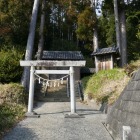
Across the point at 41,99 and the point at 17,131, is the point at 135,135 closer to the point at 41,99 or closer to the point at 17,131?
the point at 17,131

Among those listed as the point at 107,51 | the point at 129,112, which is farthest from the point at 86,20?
the point at 129,112

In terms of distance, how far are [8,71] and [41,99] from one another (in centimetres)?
314

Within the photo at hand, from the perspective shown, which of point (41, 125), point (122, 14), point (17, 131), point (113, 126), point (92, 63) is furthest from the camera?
point (92, 63)

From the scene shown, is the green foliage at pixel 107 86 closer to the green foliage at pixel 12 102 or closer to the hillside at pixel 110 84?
the hillside at pixel 110 84

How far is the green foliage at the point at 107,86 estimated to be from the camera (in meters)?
15.6

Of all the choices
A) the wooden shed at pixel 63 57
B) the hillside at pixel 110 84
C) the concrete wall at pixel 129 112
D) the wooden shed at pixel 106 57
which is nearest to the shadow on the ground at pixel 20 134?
the concrete wall at pixel 129 112

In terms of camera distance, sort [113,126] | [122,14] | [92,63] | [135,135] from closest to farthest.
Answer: [135,135] < [113,126] < [122,14] < [92,63]

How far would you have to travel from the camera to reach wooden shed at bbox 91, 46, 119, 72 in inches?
981

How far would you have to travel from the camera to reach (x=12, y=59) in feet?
62.6

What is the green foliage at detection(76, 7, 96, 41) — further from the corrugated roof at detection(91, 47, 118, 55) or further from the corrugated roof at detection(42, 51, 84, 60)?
the corrugated roof at detection(42, 51, 84, 60)

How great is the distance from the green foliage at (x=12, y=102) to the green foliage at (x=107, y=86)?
4.42 metres

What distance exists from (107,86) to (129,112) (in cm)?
999

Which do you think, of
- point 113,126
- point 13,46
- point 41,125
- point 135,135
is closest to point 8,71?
point 13,46

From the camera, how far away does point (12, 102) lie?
599 inches
